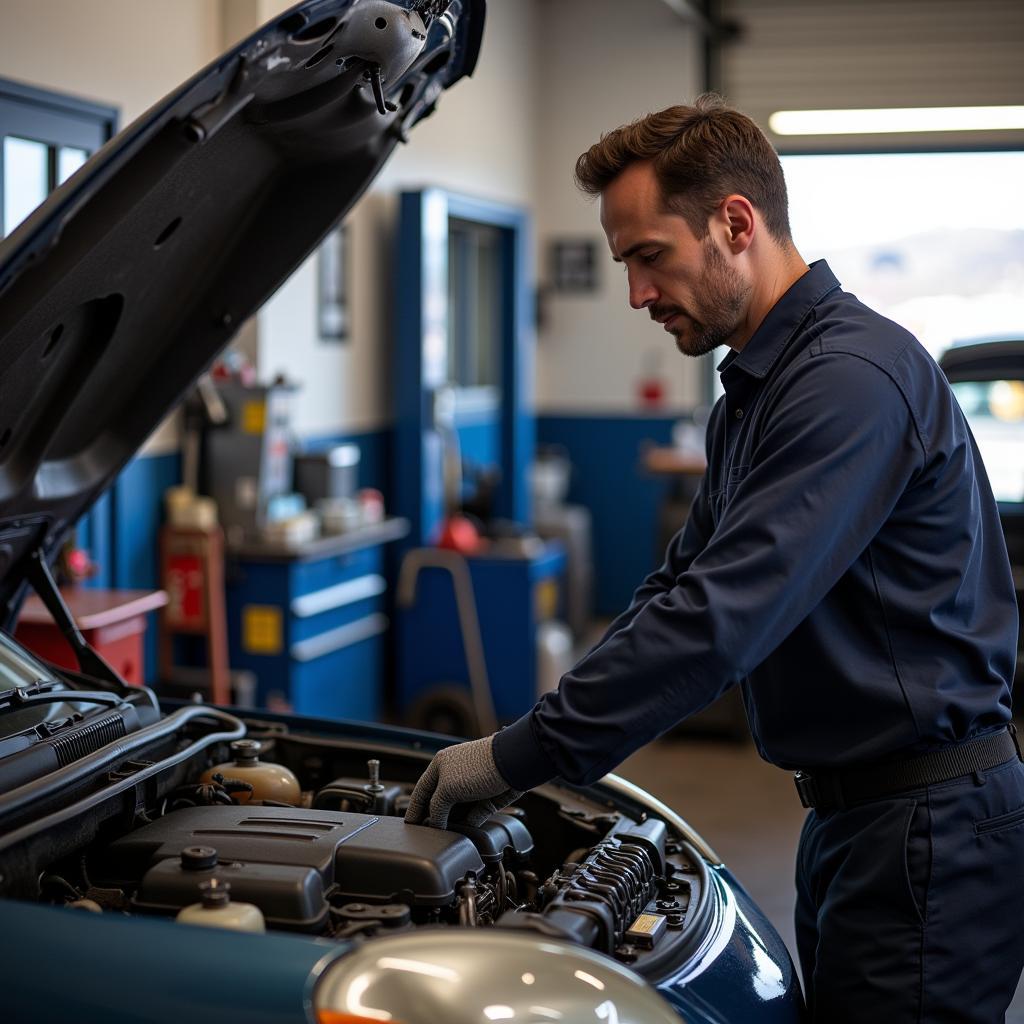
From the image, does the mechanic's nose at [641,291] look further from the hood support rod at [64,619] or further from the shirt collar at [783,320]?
the hood support rod at [64,619]

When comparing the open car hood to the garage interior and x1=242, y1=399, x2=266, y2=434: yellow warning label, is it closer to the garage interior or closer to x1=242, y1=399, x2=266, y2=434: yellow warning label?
the garage interior

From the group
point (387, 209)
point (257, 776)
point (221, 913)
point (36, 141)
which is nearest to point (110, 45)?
point (36, 141)

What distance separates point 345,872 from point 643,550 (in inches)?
260

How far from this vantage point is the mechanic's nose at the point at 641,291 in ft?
5.74

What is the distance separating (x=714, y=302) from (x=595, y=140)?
6.68 meters

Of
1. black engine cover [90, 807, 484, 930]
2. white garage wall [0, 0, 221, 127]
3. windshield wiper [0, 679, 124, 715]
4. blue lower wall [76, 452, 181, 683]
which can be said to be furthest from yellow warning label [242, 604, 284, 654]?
black engine cover [90, 807, 484, 930]

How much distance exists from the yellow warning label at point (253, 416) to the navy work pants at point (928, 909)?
10.4 ft

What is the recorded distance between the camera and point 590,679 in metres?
1.54

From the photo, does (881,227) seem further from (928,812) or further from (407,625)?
(928,812)

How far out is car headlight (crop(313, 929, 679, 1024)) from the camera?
3.89 feet

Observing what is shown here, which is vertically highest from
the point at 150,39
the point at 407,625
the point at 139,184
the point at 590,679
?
the point at 150,39

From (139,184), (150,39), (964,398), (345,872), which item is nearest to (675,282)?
(139,184)

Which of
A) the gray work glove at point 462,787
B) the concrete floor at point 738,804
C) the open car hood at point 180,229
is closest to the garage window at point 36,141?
the open car hood at point 180,229

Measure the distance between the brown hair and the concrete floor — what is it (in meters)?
2.34
